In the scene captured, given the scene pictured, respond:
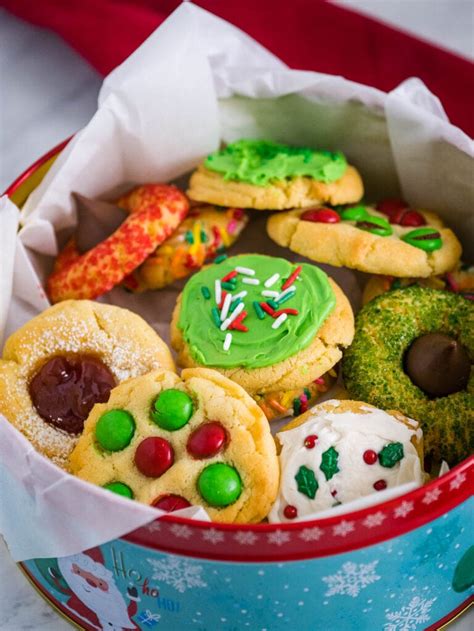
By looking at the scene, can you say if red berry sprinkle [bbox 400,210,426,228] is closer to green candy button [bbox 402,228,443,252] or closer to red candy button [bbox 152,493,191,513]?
green candy button [bbox 402,228,443,252]

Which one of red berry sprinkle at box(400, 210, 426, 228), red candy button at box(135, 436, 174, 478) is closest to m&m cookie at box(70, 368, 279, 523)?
red candy button at box(135, 436, 174, 478)

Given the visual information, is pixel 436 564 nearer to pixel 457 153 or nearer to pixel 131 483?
pixel 131 483

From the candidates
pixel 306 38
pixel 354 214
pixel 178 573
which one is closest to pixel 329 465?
pixel 178 573

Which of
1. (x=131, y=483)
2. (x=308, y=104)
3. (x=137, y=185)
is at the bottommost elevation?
(x=131, y=483)

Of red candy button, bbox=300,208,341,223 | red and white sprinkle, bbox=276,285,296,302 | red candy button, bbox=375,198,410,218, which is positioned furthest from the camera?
red candy button, bbox=375,198,410,218

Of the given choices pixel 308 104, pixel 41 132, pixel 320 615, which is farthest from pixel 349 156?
pixel 320 615

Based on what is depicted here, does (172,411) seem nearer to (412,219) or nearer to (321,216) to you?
(321,216)
